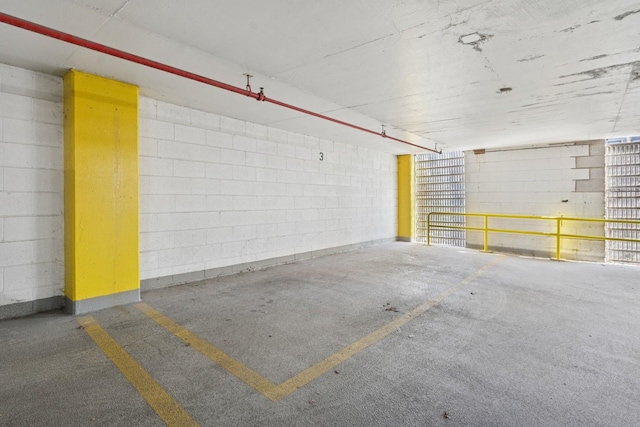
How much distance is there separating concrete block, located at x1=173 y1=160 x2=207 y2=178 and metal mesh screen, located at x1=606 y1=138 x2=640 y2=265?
25.8 ft

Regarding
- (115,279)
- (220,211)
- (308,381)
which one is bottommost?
(308,381)

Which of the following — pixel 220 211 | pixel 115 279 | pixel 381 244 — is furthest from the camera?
pixel 381 244

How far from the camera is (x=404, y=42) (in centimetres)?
256

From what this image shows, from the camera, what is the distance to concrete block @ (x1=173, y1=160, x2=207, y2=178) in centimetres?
422

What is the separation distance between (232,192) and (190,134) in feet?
3.43

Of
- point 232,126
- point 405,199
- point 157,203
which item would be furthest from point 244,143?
point 405,199

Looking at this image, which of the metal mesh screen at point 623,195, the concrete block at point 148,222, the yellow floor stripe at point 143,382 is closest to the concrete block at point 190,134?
the concrete block at point 148,222

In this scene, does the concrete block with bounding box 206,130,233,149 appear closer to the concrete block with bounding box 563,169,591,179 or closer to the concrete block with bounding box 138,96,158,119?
the concrete block with bounding box 138,96,158,119

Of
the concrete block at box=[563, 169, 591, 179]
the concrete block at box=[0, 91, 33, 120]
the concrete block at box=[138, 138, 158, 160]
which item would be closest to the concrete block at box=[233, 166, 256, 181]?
the concrete block at box=[138, 138, 158, 160]

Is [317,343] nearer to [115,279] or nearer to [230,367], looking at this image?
[230,367]

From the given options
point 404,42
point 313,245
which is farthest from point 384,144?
point 404,42

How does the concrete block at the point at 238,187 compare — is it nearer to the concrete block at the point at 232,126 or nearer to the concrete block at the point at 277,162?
the concrete block at the point at 277,162

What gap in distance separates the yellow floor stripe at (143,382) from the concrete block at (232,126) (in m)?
3.13

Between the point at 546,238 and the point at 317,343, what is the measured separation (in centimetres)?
679
